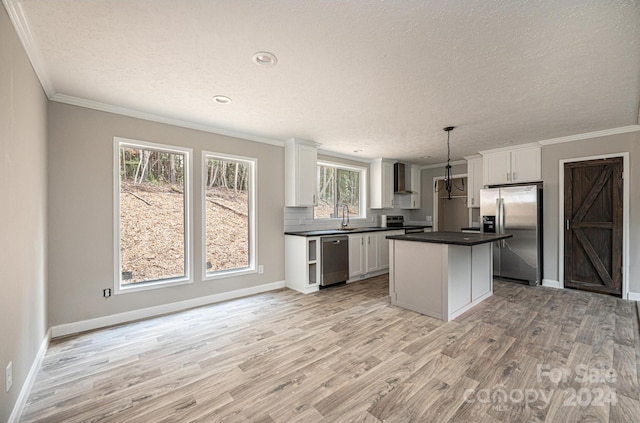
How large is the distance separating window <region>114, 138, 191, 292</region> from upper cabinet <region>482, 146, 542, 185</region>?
5244 mm

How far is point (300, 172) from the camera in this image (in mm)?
4625

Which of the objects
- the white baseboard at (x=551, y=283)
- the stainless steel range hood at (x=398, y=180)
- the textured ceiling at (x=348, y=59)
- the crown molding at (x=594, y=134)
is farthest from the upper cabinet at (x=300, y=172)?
the white baseboard at (x=551, y=283)

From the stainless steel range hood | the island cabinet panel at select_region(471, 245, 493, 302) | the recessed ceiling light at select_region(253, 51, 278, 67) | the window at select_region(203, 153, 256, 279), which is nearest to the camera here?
the recessed ceiling light at select_region(253, 51, 278, 67)

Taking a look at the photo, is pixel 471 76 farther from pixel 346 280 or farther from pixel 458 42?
pixel 346 280

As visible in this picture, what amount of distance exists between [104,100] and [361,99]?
2.73m

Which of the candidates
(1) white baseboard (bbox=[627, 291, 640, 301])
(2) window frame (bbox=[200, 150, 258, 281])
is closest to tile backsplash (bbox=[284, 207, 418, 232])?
(2) window frame (bbox=[200, 150, 258, 281])

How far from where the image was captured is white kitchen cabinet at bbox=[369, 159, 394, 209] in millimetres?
6172

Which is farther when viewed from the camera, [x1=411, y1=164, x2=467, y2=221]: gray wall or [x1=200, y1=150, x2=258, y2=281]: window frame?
[x1=411, y1=164, x2=467, y2=221]: gray wall

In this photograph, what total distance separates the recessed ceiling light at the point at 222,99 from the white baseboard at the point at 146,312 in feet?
8.31

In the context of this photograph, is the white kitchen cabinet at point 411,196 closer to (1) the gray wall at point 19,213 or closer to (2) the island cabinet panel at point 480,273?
(2) the island cabinet panel at point 480,273

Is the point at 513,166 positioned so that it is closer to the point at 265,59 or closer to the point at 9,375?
the point at 265,59

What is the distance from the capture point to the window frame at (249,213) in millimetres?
3788

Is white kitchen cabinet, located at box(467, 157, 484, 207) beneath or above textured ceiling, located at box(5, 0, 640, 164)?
beneath

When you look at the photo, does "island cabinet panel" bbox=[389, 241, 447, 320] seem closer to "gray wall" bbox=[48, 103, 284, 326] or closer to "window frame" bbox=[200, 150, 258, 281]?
"window frame" bbox=[200, 150, 258, 281]
